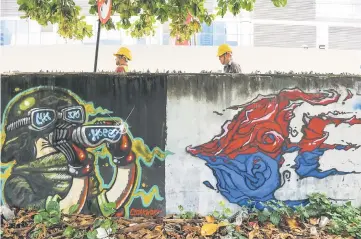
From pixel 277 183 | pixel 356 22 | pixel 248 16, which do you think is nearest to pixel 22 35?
pixel 248 16

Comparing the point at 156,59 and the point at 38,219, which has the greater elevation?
the point at 156,59

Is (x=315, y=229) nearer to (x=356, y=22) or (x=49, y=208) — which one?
(x=49, y=208)

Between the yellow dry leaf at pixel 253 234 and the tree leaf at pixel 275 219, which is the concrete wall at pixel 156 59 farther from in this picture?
the yellow dry leaf at pixel 253 234

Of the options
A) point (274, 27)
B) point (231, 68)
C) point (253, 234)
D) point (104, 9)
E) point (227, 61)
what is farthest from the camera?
point (274, 27)

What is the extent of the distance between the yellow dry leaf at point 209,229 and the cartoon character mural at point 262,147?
508mm

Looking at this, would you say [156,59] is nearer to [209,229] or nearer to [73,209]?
[73,209]

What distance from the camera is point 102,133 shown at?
5539 mm

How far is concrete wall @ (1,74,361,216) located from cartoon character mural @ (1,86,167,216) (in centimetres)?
1

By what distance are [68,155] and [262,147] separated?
8.99 ft

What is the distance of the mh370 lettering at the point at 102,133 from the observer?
5531mm
